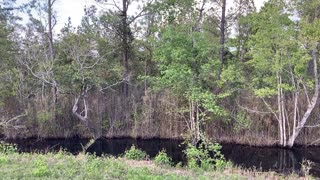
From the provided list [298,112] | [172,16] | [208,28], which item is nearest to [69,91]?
[172,16]

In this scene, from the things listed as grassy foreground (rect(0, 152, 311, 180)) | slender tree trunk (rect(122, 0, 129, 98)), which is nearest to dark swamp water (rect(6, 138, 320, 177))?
slender tree trunk (rect(122, 0, 129, 98))

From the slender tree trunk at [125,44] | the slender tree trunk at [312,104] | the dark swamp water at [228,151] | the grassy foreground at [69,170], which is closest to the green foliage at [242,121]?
the dark swamp water at [228,151]

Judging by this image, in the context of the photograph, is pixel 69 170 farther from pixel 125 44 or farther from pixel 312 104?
pixel 125 44

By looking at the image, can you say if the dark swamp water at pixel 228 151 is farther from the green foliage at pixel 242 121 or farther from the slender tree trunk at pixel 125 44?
the slender tree trunk at pixel 125 44

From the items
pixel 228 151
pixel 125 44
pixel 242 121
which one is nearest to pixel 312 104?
pixel 242 121

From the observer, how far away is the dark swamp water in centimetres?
877

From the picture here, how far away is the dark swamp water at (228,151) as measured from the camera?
28.8 ft

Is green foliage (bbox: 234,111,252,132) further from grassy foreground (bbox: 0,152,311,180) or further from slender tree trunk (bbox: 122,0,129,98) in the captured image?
grassy foreground (bbox: 0,152,311,180)

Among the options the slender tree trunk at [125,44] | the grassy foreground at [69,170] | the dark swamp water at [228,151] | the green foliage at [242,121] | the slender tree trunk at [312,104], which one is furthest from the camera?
the slender tree trunk at [125,44]

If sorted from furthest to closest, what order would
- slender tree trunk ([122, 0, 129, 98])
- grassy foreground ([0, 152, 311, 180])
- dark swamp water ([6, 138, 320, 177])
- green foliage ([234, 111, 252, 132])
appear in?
slender tree trunk ([122, 0, 129, 98]) → green foliage ([234, 111, 252, 132]) → dark swamp water ([6, 138, 320, 177]) → grassy foreground ([0, 152, 311, 180])

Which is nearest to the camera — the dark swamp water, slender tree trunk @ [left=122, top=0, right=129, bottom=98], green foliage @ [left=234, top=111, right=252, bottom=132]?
the dark swamp water

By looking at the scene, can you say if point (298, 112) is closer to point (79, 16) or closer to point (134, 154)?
point (134, 154)

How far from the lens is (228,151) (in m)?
10.3

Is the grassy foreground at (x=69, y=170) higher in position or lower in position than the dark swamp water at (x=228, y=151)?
higher
